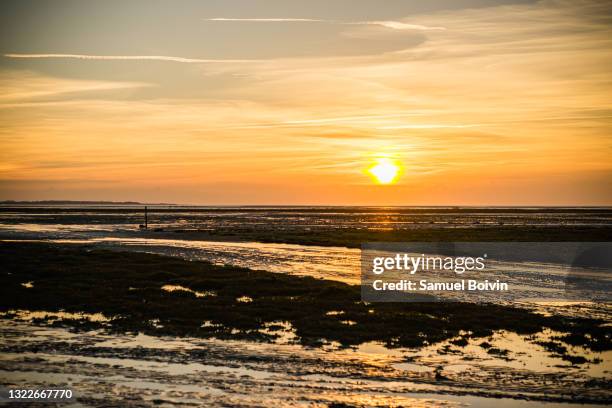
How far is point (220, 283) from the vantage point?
34062 millimetres

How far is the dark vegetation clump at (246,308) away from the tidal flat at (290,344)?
0.26ft

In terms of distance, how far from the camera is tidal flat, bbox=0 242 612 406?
1527cm

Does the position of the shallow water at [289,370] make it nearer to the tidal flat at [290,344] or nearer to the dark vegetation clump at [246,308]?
the tidal flat at [290,344]

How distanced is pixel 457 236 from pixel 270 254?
28.9m

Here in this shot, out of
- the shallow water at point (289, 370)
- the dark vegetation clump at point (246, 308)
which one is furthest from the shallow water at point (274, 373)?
the dark vegetation clump at point (246, 308)

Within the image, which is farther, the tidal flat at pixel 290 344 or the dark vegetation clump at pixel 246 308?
the dark vegetation clump at pixel 246 308

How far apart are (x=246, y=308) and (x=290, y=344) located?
689cm

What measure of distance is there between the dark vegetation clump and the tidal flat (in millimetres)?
80

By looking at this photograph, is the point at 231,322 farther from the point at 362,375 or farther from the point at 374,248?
the point at 374,248

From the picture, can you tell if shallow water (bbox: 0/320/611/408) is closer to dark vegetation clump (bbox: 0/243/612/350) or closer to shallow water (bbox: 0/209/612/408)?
shallow water (bbox: 0/209/612/408)

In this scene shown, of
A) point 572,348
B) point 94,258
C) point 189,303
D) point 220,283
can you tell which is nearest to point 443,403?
point 572,348

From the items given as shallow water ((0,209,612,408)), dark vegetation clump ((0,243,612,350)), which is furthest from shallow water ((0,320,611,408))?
dark vegetation clump ((0,243,612,350))

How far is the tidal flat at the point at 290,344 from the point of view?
50.1 feet

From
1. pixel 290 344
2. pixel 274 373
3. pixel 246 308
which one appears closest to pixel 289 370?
pixel 274 373
